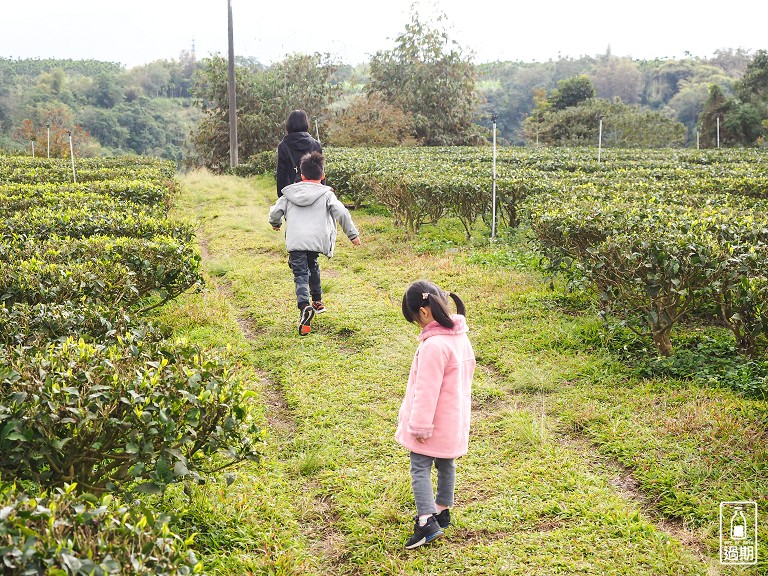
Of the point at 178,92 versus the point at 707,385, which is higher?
the point at 178,92

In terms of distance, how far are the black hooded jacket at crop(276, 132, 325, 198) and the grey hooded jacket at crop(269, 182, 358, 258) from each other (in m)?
1.08

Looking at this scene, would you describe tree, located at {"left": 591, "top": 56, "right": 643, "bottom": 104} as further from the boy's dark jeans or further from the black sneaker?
the black sneaker

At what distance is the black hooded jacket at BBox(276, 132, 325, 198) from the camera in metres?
7.34

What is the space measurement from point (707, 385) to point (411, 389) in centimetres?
261

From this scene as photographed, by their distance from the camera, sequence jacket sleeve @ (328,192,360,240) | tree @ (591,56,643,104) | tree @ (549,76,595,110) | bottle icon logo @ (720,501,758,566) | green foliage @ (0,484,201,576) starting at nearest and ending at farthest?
1. green foliage @ (0,484,201,576)
2. bottle icon logo @ (720,501,758,566)
3. jacket sleeve @ (328,192,360,240)
4. tree @ (549,76,595,110)
5. tree @ (591,56,643,104)

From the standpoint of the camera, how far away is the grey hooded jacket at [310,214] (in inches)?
243

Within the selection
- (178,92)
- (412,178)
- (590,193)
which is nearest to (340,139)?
(412,178)

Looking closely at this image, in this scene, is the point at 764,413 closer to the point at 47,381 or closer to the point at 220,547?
the point at 220,547

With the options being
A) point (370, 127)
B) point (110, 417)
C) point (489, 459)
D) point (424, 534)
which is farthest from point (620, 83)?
point (110, 417)

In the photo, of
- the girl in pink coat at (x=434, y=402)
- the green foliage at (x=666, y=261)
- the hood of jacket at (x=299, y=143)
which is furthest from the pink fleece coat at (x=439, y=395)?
the hood of jacket at (x=299, y=143)

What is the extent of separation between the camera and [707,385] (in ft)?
15.7

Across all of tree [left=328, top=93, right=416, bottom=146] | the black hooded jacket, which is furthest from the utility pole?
the black hooded jacket

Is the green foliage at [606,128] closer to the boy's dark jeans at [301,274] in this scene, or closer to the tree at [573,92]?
the tree at [573,92]

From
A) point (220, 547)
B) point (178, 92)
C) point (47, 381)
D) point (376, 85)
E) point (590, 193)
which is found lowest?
point (220, 547)
